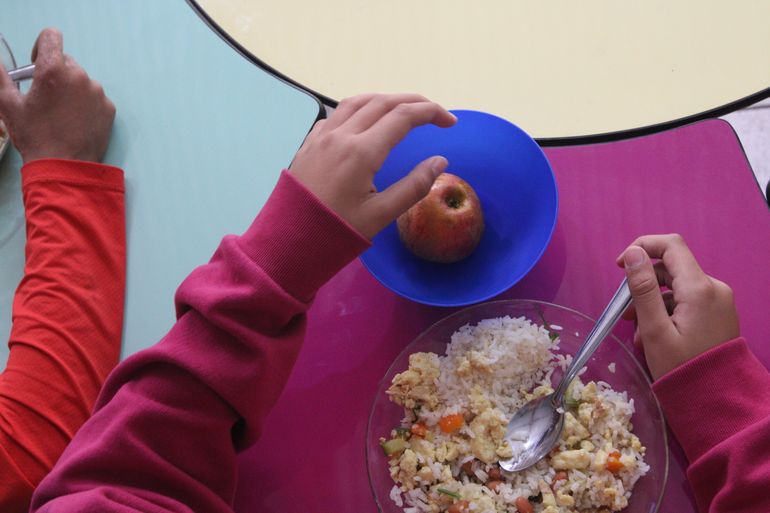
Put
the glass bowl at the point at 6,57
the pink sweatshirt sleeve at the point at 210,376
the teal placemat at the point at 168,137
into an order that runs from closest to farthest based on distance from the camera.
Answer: the pink sweatshirt sleeve at the point at 210,376 < the teal placemat at the point at 168,137 < the glass bowl at the point at 6,57

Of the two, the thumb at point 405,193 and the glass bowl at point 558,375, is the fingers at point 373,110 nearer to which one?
the thumb at point 405,193

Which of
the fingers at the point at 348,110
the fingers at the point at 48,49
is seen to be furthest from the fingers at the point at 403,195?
the fingers at the point at 48,49

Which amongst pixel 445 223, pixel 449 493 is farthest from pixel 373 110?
pixel 449 493

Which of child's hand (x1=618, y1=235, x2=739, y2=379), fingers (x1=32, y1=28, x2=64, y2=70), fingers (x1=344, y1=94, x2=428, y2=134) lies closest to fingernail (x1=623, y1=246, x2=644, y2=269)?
child's hand (x1=618, y1=235, x2=739, y2=379)

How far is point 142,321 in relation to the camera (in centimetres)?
98

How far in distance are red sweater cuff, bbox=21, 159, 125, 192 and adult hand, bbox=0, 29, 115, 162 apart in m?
0.02

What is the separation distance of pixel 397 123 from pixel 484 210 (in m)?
0.25

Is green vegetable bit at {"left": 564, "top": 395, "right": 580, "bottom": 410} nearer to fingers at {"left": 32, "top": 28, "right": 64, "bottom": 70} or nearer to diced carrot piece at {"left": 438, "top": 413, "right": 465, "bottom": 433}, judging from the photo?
diced carrot piece at {"left": 438, "top": 413, "right": 465, "bottom": 433}

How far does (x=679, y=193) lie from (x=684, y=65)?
0.76 ft

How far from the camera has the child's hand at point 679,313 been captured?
790 mm

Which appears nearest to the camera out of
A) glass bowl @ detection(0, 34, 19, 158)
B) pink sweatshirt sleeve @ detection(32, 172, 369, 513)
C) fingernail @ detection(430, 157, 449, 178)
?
pink sweatshirt sleeve @ detection(32, 172, 369, 513)

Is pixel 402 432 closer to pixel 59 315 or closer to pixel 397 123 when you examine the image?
pixel 397 123

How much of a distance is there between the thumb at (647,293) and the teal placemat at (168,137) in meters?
0.57

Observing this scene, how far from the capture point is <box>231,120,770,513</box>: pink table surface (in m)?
0.85
